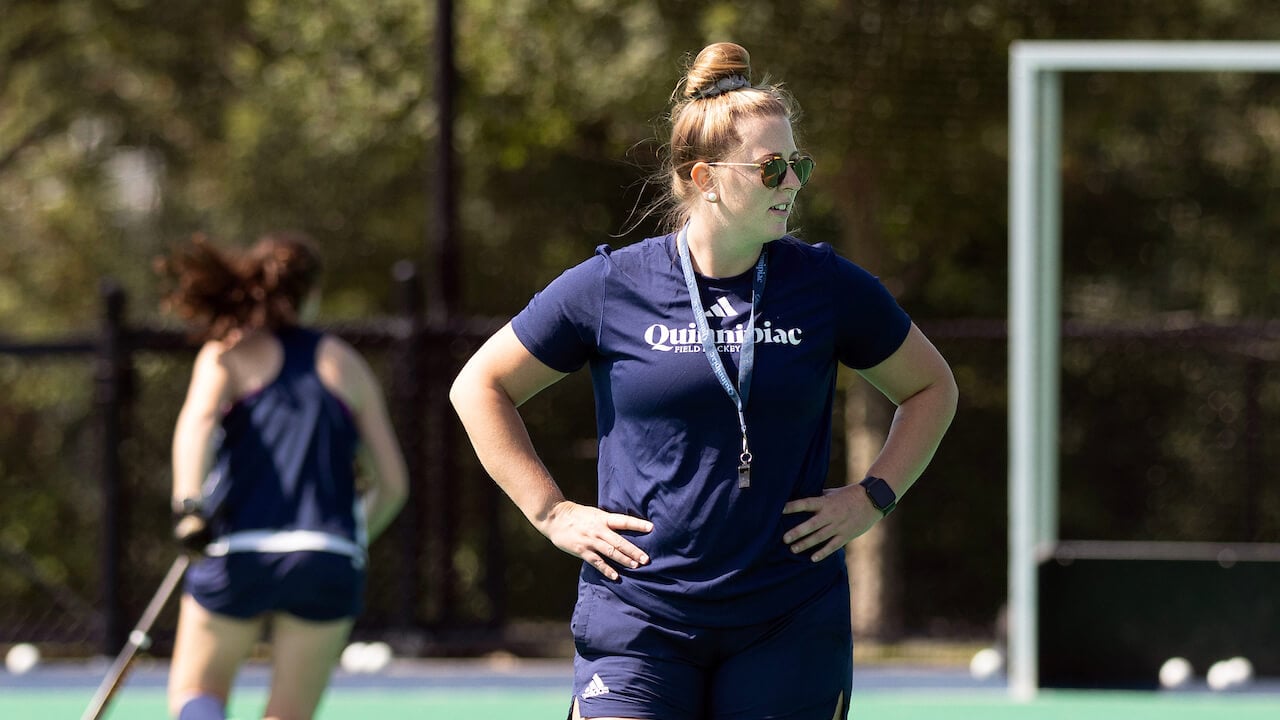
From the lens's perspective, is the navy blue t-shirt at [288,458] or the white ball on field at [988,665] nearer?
the navy blue t-shirt at [288,458]

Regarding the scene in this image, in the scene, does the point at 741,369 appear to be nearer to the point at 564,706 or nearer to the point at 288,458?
the point at 288,458

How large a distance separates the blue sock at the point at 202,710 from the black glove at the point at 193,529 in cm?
43

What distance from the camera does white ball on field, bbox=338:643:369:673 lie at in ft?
34.0

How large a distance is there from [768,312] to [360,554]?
Result: 7.41 ft

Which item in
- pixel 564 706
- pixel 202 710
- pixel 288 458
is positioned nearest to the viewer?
pixel 202 710

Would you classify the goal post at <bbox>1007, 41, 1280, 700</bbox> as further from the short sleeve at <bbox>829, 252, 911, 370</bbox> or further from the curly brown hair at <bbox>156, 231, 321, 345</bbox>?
the short sleeve at <bbox>829, 252, 911, 370</bbox>

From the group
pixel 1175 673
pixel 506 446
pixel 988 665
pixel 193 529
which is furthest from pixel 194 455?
pixel 988 665

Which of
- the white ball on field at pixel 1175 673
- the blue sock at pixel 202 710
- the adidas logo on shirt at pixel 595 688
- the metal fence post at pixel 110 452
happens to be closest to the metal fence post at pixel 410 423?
the metal fence post at pixel 110 452

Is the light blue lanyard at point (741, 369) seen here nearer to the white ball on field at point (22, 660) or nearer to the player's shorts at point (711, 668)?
the player's shorts at point (711, 668)

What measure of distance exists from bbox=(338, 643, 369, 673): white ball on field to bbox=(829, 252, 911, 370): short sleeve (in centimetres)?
719

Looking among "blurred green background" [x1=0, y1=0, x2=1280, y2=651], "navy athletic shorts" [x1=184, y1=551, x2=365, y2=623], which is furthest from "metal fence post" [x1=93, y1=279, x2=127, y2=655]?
"navy athletic shorts" [x1=184, y1=551, x2=365, y2=623]

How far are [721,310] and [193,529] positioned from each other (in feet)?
7.54

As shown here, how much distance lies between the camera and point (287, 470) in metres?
5.32

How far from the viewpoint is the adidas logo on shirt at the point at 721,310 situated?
350 centimetres
